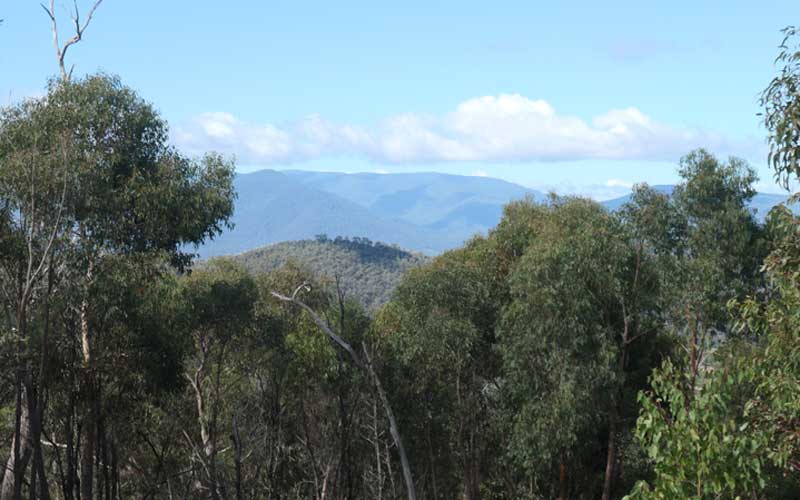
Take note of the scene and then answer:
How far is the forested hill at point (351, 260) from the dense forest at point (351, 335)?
62753 mm

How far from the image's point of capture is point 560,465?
22.7 meters

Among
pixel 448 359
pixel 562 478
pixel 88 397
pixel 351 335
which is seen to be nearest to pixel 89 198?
pixel 88 397

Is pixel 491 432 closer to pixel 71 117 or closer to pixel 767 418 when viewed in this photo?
pixel 71 117

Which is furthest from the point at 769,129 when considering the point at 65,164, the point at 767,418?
the point at 65,164

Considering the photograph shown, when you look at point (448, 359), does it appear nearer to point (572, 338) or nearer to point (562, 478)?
point (572, 338)

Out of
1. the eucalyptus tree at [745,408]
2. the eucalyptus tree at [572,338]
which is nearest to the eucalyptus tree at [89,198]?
the eucalyptus tree at [572,338]

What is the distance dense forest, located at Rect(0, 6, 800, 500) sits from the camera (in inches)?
592

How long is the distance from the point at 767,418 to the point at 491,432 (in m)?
16.3

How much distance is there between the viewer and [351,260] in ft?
402

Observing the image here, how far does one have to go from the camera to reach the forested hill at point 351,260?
98.6 m

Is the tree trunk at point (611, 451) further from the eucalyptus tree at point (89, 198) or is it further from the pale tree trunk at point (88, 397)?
the pale tree trunk at point (88, 397)

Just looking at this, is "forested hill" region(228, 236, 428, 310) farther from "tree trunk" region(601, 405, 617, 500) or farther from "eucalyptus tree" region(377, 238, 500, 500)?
"tree trunk" region(601, 405, 617, 500)

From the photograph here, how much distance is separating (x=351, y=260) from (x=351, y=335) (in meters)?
100

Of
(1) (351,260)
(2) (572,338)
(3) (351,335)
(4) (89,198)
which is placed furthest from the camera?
(1) (351,260)
